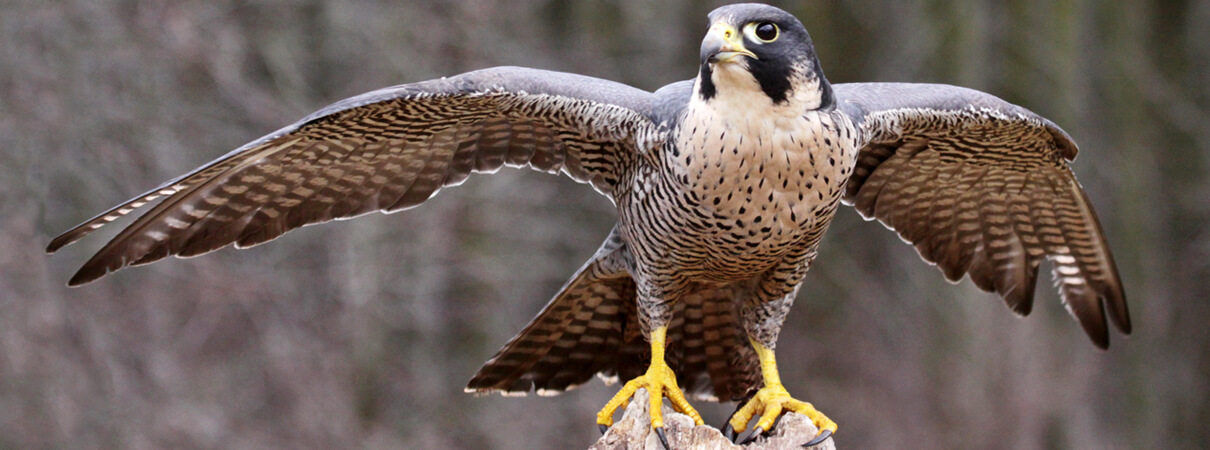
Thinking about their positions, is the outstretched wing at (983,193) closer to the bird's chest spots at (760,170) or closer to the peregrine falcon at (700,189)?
the peregrine falcon at (700,189)

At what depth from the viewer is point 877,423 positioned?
8.48m

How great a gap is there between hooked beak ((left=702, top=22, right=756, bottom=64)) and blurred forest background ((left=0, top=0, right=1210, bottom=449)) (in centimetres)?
468

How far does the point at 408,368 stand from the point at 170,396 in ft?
5.15

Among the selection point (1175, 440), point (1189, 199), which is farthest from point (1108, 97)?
point (1175, 440)

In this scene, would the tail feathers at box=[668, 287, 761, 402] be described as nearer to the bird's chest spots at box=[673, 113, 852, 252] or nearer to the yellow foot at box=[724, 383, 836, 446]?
the yellow foot at box=[724, 383, 836, 446]

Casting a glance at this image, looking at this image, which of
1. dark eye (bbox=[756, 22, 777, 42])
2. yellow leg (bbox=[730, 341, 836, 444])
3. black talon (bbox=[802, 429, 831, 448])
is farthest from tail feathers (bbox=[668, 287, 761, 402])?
dark eye (bbox=[756, 22, 777, 42])

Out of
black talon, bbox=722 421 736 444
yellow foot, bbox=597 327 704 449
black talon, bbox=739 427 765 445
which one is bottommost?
black talon, bbox=722 421 736 444

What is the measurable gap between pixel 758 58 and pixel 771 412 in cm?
128

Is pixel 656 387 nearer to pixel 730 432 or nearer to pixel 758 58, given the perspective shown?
pixel 730 432

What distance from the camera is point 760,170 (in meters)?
3.48

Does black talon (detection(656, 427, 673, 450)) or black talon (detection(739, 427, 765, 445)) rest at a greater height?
black talon (detection(656, 427, 673, 450))

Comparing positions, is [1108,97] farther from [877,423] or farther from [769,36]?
[769,36]

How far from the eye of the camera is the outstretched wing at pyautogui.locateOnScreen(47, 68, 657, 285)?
370 cm

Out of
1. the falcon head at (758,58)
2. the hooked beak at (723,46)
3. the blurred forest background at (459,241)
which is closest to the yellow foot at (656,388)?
the falcon head at (758,58)
